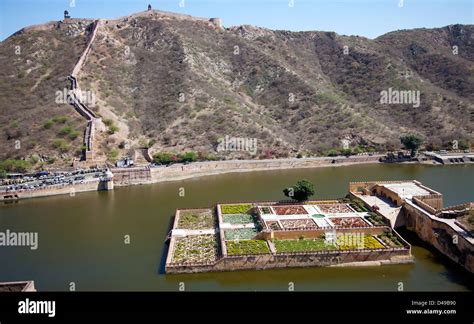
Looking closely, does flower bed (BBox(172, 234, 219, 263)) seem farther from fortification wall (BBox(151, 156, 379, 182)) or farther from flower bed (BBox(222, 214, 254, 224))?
fortification wall (BBox(151, 156, 379, 182))

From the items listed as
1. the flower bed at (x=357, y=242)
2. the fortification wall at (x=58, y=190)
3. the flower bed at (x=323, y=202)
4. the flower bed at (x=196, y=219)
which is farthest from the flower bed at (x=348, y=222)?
the fortification wall at (x=58, y=190)

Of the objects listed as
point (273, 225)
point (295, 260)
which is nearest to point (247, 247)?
point (295, 260)

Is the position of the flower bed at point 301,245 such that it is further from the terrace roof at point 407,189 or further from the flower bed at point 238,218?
the terrace roof at point 407,189

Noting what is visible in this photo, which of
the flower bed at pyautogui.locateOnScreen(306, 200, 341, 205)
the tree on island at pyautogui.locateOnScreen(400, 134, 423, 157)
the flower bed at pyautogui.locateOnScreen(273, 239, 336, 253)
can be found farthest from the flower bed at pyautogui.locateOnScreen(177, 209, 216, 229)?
the tree on island at pyautogui.locateOnScreen(400, 134, 423, 157)

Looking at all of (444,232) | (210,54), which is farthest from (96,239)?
(210,54)

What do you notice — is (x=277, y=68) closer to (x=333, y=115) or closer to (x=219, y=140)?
(x=333, y=115)

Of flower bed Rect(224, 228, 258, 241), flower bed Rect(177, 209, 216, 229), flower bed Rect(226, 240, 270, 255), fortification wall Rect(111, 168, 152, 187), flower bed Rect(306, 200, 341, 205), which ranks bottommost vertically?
flower bed Rect(226, 240, 270, 255)
